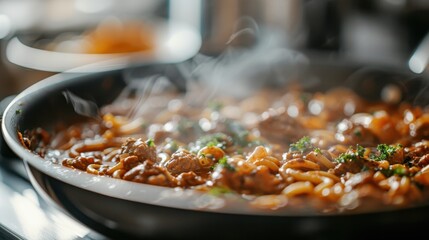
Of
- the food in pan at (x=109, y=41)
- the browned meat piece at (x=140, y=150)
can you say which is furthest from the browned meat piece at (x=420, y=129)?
the food in pan at (x=109, y=41)

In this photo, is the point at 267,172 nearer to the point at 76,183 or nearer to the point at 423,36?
the point at 76,183

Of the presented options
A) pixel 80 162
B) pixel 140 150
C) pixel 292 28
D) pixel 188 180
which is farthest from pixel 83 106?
pixel 292 28

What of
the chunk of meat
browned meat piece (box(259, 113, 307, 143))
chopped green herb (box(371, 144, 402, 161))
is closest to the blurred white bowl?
browned meat piece (box(259, 113, 307, 143))

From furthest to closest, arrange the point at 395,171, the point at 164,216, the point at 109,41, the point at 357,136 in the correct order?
the point at 109,41
the point at 357,136
the point at 395,171
the point at 164,216

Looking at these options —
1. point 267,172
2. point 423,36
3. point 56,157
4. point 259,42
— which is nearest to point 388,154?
point 267,172

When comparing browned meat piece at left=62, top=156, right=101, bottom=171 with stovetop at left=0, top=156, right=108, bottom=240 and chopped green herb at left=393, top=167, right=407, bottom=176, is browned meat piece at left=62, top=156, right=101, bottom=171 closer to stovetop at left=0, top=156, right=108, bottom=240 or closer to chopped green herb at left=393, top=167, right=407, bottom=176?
stovetop at left=0, top=156, right=108, bottom=240

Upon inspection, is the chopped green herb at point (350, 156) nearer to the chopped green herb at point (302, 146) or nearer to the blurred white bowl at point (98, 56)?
the chopped green herb at point (302, 146)

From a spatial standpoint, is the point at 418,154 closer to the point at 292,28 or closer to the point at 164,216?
the point at 164,216
